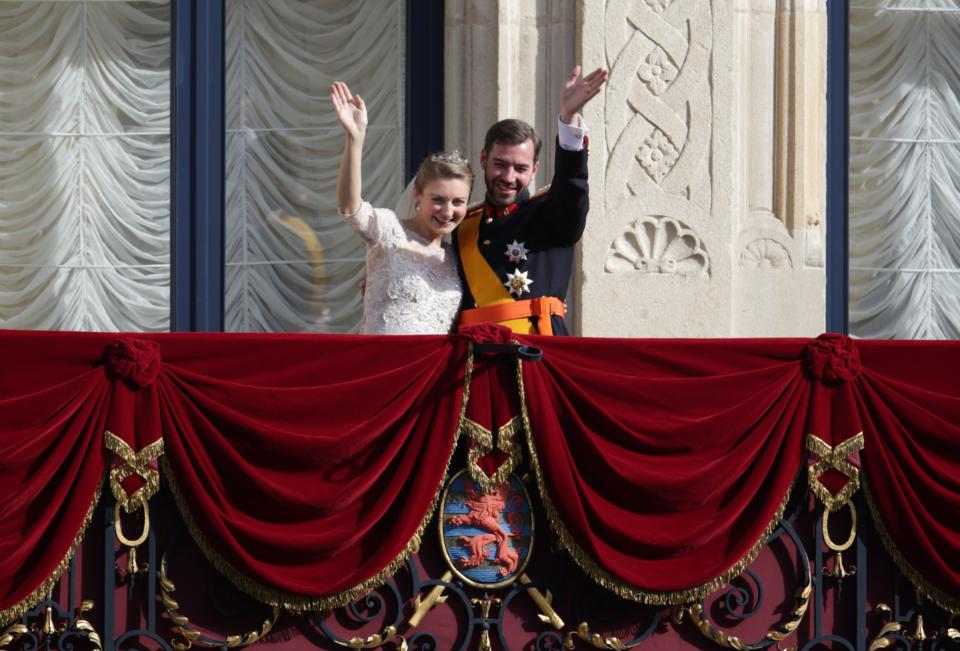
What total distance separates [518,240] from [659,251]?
1622mm

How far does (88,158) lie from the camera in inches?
336

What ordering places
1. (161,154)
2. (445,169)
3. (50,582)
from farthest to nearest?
(161,154) → (445,169) → (50,582)

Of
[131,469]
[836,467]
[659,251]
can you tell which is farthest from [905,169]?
[131,469]

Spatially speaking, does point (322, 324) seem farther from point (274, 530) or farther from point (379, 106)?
point (274, 530)

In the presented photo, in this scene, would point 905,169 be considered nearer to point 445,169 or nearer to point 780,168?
point 780,168

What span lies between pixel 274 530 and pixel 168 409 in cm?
57

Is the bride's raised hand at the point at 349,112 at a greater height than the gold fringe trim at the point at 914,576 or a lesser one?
greater

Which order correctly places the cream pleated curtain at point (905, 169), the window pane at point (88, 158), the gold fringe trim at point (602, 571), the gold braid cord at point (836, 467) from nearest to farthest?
the gold fringe trim at point (602, 571) → the gold braid cord at point (836, 467) → the window pane at point (88, 158) → the cream pleated curtain at point (905, 169)

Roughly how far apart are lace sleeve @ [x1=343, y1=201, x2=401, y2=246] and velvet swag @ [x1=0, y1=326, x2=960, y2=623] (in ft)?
1.60

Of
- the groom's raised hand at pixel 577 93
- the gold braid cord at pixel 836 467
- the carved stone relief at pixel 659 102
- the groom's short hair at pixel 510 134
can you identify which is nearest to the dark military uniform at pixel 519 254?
the groom's short hair at pixel 510 134

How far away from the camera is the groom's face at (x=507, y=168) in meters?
6.42

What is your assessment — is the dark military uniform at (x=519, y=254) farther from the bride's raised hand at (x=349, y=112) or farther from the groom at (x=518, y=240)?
the bride's raised hand at (x=349, y=112)

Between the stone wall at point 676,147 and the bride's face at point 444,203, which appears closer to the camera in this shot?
the bride's face at point 444,203

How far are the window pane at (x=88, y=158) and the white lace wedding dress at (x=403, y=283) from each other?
2.30m
